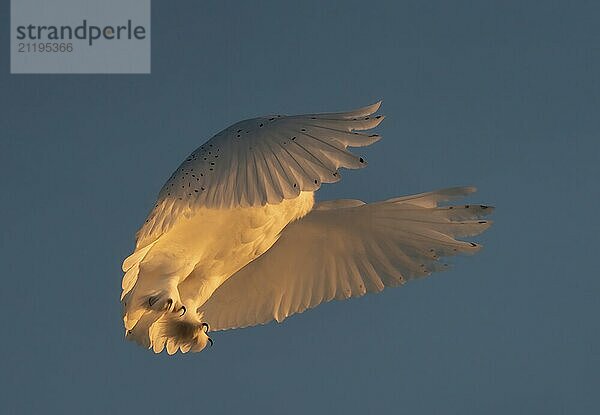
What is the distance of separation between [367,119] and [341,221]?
68 centimetres

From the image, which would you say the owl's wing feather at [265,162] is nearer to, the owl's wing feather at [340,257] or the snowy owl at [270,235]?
the snowy owl at [270,235]

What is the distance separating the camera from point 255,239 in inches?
77.9

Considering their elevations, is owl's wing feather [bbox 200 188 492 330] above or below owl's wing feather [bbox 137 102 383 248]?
below

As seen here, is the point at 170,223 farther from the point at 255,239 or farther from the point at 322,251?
the point at 322,251

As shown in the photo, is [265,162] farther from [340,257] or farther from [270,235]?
[340,257]

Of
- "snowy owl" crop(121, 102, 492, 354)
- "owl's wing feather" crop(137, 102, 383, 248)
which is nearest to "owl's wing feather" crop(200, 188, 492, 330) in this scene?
"snowy owl" crop(121, 102, 492, 354)

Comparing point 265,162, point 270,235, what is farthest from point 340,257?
point 265,162

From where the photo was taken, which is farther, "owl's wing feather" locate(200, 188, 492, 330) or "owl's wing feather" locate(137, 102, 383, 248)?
"owl's wing feather" locate(200, 188, 492, 330)

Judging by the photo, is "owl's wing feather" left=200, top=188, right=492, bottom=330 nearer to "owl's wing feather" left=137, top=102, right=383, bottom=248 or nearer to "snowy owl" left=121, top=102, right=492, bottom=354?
"snowy owl" left=121, top=102, right=492, bottom=354

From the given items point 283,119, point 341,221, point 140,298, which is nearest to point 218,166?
point 283,119

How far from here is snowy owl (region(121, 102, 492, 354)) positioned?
1728mm

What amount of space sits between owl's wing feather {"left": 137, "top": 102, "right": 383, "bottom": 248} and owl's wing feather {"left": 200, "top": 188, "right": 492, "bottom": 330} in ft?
1.72

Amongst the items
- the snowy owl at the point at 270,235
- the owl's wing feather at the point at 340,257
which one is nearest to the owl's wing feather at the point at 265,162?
the snowy owl at the point at 270,235

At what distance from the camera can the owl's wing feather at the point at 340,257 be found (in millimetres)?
2301
